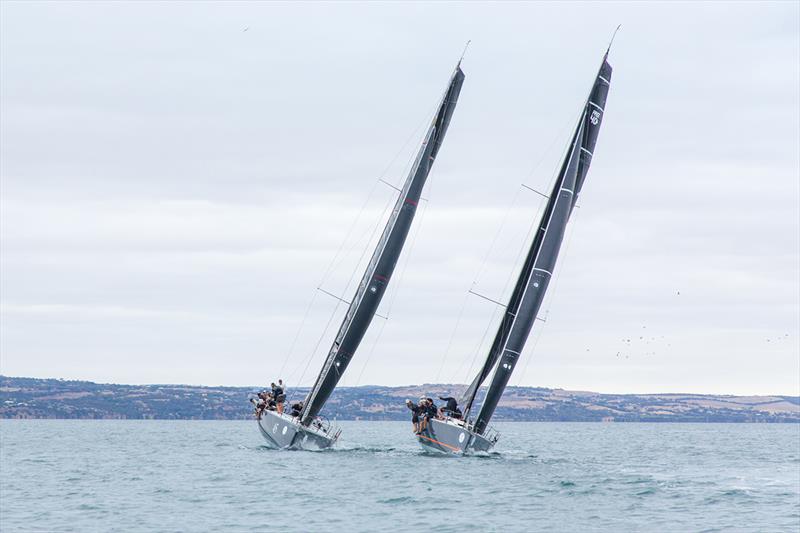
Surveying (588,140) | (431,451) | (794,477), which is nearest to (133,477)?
(431,451)

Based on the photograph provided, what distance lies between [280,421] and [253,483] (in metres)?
9.19

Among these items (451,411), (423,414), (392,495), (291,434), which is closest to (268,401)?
(291,434)

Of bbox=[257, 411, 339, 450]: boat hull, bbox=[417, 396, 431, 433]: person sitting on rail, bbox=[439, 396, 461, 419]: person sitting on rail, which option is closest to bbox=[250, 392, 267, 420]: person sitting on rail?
bbox=[257, 411, 339, 450]: boat hull

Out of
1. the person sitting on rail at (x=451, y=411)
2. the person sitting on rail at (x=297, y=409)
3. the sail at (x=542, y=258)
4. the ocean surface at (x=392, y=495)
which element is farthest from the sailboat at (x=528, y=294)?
the person sitting on rail at (x=297, y=409)

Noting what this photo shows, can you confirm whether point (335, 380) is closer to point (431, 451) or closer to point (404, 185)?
→ point (431, 451)

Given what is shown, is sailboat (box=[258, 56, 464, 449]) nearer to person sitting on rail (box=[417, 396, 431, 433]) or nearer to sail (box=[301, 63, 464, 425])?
sail (box=[301, 63, 464, 425])

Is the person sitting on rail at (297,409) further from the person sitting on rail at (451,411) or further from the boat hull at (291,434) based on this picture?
the person sitting on rail at (451,411)

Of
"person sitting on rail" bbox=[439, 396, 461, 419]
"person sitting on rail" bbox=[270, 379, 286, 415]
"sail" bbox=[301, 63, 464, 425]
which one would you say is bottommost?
"person sitting on rail" bbox=[270, 379, 286, 415]

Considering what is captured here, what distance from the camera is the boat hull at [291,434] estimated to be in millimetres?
52625

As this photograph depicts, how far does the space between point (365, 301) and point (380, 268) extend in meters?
1.59

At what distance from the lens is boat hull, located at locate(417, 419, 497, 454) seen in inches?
1967

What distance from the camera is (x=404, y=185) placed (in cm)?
5416

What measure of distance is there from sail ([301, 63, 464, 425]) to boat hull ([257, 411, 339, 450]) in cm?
65

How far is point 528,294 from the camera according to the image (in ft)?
166
